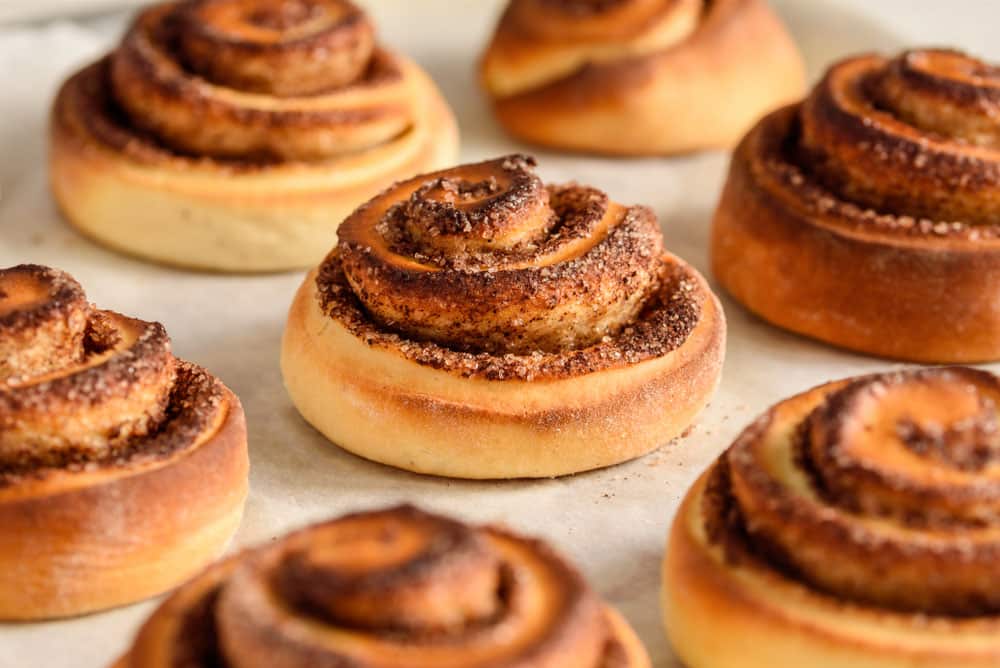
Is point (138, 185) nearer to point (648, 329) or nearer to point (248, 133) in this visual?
point (248, 133)

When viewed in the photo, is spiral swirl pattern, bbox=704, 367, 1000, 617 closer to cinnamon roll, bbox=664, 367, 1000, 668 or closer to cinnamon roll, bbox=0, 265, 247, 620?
cinnamon roll, bbox=664, 367, 1000, 668

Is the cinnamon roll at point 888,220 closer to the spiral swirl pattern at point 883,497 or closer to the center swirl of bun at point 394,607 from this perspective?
the spiral swirl pattern at point 883,497

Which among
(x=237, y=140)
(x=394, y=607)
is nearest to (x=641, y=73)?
(x=237, y=140)

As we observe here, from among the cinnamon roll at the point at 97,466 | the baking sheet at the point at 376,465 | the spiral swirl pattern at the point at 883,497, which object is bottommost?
the baking sheet at the point at 376,465

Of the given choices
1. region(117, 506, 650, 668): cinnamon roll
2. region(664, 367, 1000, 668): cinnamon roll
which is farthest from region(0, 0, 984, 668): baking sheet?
region(117, 506, 650, 668): cinnamon roll

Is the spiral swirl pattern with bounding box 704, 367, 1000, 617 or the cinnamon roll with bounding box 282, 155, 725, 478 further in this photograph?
the cinnamon roll with bounding box 282, 155, 725, 478

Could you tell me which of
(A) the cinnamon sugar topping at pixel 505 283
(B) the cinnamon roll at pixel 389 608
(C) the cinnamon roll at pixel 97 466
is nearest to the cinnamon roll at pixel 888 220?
(A) the cinnamon sugar topping at pixel 505 283

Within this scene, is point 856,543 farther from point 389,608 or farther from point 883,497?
point 389,608
